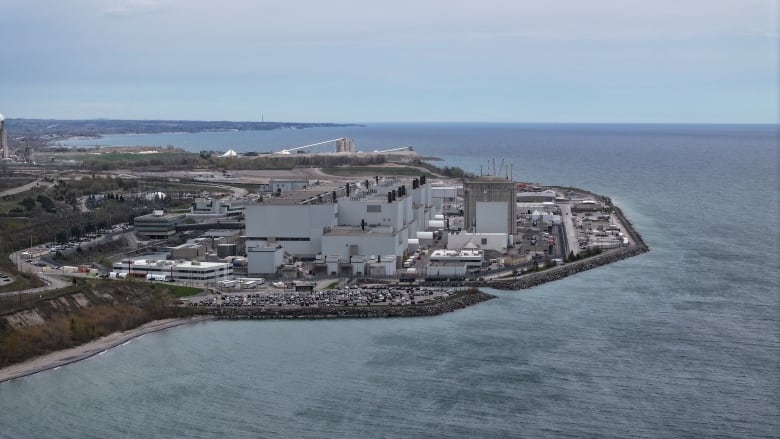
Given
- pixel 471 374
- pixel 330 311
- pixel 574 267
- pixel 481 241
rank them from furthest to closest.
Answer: pixel 481 241 → pixel 574 267 → pixel 330 311 → pixel 471 374

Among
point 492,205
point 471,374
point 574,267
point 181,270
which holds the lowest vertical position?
A: point 471,374

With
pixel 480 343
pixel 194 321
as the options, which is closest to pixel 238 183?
pixel 194 321

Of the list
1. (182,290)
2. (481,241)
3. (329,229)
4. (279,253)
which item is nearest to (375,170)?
(481,241)

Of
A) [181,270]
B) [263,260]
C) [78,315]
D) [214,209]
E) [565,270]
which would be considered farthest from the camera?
[214,209]

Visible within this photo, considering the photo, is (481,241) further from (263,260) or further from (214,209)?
(214,209)

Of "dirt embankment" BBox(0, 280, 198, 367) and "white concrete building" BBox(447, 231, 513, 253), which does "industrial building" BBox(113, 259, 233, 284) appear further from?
"white concrete building" BBox(447, 231, 513, 253)

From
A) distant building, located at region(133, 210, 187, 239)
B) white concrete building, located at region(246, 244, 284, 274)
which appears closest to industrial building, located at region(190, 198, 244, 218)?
distant building, located at region(133, 210, 187, 239)
